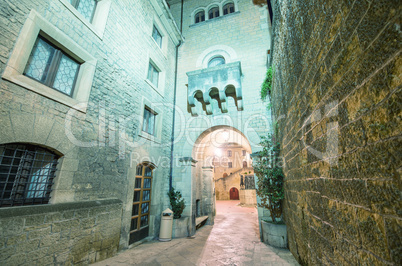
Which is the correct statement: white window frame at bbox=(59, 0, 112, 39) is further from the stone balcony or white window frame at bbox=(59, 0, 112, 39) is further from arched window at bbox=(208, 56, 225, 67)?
arched window at bbox=(208, 56, 225, 67)

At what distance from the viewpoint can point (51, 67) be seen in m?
3.34

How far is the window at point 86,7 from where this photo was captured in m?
4.00

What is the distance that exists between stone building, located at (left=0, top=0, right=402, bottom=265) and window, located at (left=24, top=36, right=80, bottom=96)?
0.02 meters

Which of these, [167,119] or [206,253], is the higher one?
[167,119]


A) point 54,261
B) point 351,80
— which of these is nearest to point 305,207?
point 351,80

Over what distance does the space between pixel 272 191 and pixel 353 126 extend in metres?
4.17

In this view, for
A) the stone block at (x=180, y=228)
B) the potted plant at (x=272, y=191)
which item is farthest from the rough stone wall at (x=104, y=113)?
the potted plant at (x=272, y=191)

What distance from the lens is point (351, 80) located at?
124 centimetres

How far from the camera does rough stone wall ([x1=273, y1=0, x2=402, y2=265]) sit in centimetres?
91

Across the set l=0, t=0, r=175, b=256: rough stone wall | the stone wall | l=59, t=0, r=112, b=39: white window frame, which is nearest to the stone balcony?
l=0, t=0, r=175, b=256: rough stone wall

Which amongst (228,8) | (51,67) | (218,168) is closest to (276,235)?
(51,67)

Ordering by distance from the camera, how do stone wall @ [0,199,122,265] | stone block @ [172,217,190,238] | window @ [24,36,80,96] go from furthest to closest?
1. stone block @ [172,217,190,238]
2. window @ [24,36,80,96]
3. stone wall @ [0,199,122,265]

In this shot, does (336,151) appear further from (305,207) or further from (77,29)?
(77,29)

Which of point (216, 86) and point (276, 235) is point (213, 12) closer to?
point (216, 86)
